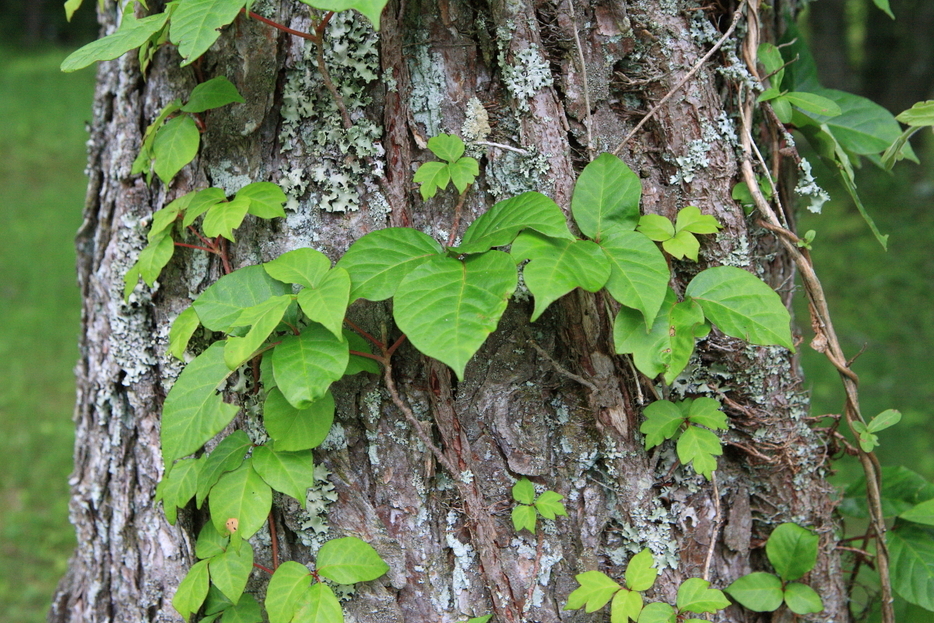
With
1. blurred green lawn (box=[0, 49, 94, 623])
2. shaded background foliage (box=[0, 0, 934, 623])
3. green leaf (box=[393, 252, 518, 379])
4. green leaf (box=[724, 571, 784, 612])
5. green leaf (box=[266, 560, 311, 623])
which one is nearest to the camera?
green leaf (box=[393, 252, 518, 379])

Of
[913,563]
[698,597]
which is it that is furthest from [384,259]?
[913,563]

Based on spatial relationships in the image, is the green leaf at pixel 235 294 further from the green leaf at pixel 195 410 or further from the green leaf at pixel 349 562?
the green leaf at pixel 349 562

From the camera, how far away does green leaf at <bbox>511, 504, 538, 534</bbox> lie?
119cm

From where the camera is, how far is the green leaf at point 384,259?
104 cm

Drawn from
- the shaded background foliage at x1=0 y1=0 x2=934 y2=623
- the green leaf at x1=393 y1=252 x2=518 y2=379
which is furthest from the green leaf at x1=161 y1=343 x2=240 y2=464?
the shaded background foliage at x1=0 y1=0 x2=934 y2=623

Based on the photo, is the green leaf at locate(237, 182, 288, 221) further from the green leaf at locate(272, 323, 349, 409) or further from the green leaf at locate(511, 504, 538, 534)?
the green leaf at locate(511, 504, 538, 534)

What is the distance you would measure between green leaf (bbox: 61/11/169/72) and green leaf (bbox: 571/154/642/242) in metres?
0.73

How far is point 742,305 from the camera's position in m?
1.11

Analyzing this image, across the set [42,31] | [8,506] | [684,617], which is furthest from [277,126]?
[42,31]

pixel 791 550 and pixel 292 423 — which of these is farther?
pixel 791 550

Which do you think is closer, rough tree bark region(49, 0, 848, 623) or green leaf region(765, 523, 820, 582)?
rough tree bark region(49, 0, 848, 623)

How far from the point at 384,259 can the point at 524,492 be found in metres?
0.49

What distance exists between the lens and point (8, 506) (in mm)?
3268

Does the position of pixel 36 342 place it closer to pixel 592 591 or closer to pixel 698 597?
pixel 592 591
